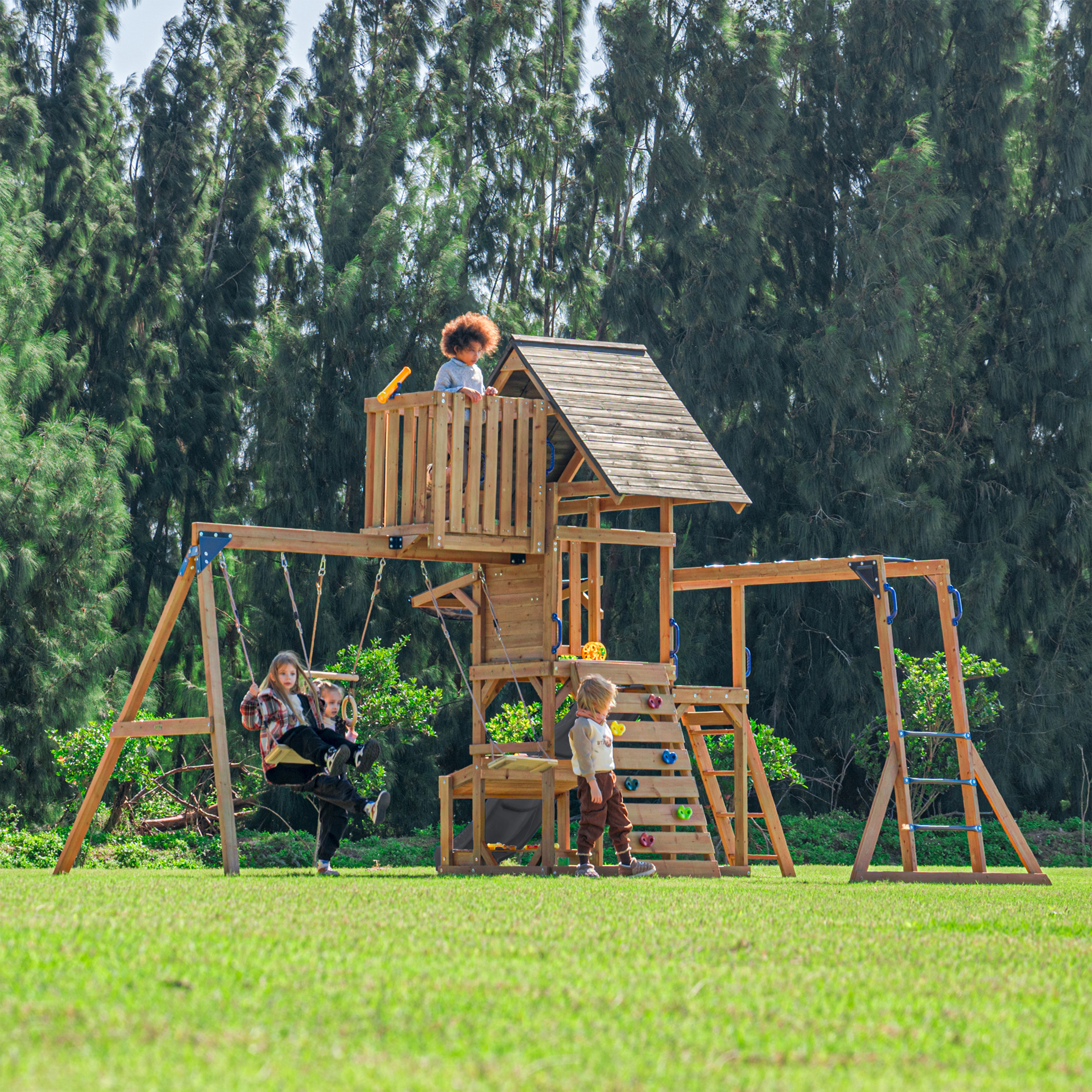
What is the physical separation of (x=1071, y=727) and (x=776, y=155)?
9429 mm

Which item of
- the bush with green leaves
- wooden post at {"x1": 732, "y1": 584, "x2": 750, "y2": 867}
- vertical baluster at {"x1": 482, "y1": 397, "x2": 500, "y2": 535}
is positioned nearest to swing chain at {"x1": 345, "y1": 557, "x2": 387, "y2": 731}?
vertical baluster at {"x1": 482, "y1": 397, "x2": 500, "y2": 535}

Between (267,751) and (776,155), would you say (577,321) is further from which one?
(267,751)

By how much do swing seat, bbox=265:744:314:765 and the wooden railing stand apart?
7.45 feet

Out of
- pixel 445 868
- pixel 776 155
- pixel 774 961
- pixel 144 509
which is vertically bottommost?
pixel 445 868

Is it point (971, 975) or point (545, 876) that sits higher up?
point (971, 975)

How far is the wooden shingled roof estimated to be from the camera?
1205 centimetres

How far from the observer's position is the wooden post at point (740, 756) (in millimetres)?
12930

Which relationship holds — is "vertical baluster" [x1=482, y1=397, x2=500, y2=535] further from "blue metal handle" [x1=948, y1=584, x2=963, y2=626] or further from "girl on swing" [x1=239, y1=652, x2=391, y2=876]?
"blue metal handle" [x1=948, y1=584, x2=963, y2=626]

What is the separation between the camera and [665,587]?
1291 cm

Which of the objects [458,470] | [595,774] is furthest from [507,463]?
[595,774]

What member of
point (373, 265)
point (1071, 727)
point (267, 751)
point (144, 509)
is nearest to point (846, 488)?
point (1071, 727)

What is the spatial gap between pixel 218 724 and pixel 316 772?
861mm

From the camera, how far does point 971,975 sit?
475cm

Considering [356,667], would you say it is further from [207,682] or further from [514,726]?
[207,682]
